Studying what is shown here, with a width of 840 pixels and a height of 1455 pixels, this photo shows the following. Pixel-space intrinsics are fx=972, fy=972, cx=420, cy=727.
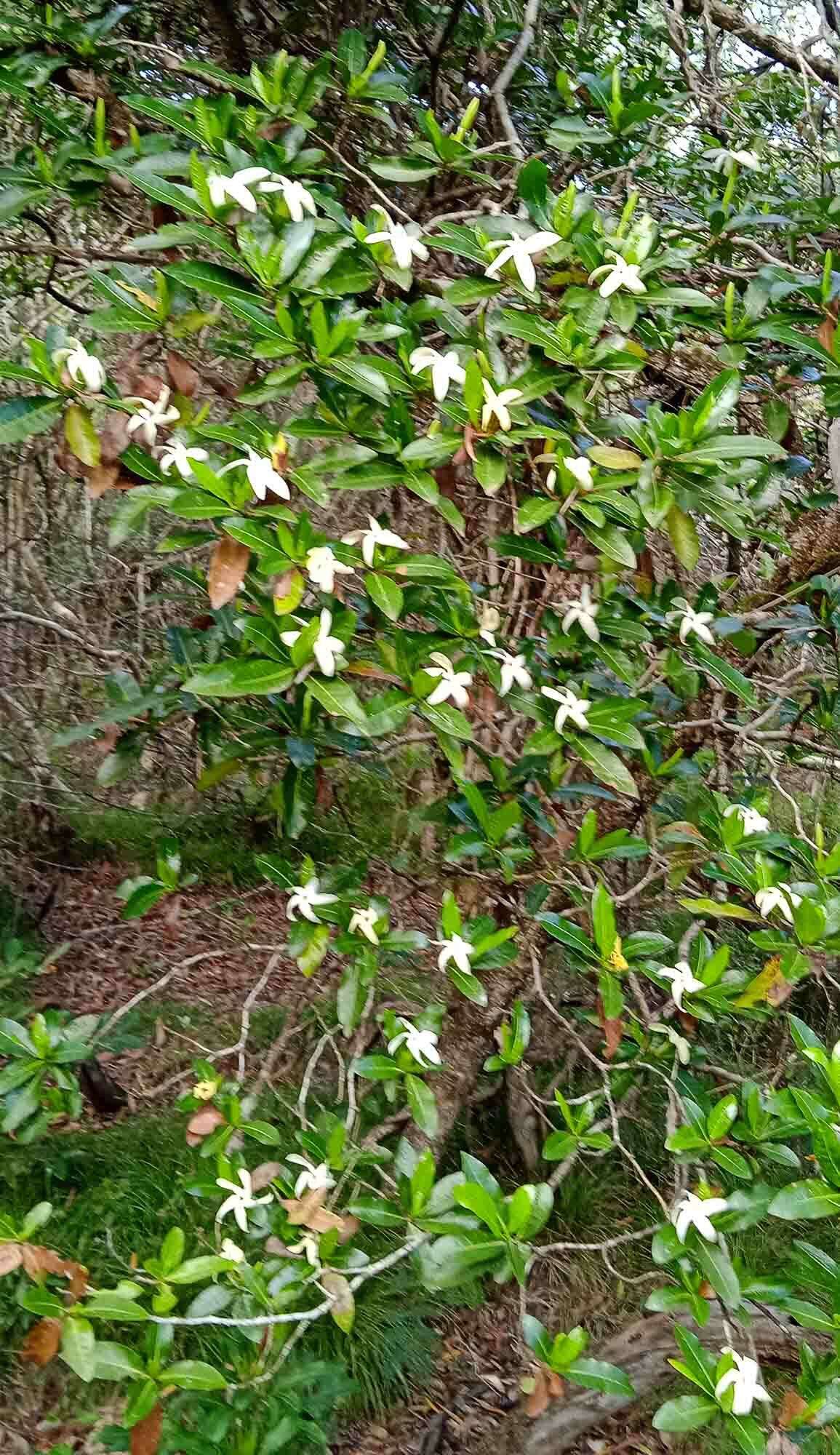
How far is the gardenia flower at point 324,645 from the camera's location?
1.02m

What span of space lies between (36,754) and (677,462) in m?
2.40

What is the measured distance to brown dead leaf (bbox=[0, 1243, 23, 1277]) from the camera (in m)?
1.08

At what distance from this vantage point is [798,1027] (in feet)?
3.69

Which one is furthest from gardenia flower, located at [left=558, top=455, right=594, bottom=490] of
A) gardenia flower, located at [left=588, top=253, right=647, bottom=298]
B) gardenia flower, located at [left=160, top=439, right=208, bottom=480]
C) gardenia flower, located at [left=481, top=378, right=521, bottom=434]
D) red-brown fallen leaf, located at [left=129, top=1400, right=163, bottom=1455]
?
red-brown fallen leaf, located at [left=129, top=1400, right=163, bottom=1455]

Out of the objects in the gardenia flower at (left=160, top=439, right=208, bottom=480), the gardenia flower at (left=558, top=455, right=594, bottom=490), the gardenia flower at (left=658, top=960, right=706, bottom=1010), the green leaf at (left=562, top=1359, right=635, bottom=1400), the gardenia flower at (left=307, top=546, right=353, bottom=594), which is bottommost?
the green leaf at (left=562, top=1359, right=635, bottom=1400)

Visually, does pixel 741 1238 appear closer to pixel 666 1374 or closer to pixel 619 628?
pixel 666 1374

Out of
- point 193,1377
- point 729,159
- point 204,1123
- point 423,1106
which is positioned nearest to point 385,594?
point 423,1106

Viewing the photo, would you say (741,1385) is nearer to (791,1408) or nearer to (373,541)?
(791,1408)

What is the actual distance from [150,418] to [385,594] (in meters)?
0.36

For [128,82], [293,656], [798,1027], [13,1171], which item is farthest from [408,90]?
[13,1171]

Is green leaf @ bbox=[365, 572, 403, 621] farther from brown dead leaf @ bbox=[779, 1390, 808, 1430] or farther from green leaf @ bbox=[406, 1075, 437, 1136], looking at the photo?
brown dead leaf @ bbox=[779, 1390, 808, 1430]

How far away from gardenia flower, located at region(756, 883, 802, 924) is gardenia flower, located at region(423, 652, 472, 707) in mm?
454

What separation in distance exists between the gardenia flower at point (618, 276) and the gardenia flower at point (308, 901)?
0.85 m

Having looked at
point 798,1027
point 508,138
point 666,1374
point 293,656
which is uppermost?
point 508,138
